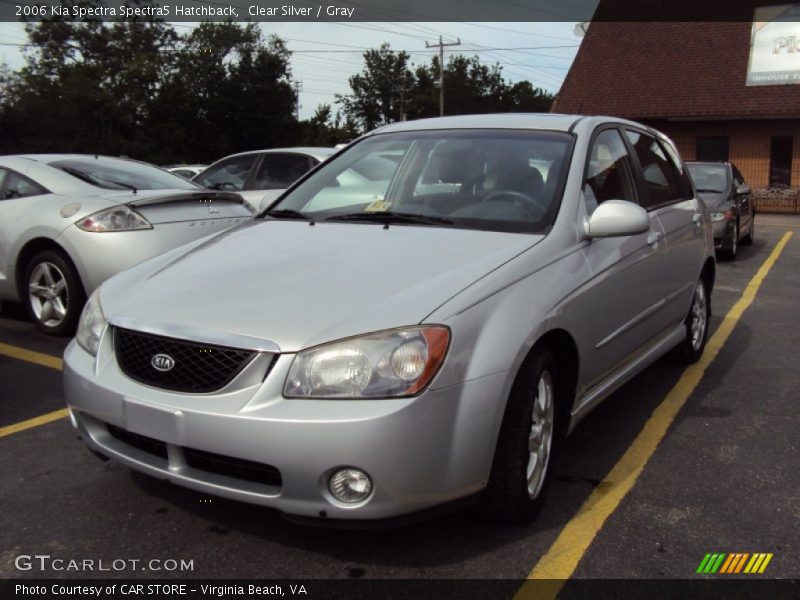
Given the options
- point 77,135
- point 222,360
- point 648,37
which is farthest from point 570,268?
point 77,135

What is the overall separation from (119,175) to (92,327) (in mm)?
3717

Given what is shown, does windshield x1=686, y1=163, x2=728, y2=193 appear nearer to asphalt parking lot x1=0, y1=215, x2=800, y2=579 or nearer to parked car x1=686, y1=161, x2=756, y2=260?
parked car x1=686, y1=161, x2=756, y2=260

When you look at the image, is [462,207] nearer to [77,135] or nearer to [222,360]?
[222,360]

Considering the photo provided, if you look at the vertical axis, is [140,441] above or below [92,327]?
below

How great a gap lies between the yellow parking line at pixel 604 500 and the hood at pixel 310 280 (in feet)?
3.31

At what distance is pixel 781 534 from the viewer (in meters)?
2.97

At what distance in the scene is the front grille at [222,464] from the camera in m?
2.49

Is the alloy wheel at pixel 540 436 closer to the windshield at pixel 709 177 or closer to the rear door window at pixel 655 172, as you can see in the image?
the rear door window at pixel 655 172

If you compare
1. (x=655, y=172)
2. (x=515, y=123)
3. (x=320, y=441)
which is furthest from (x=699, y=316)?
(x=320, y=441)

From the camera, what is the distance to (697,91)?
83.6 ft

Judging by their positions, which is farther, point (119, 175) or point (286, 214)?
point (119, 175)

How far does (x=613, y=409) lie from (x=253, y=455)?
8.66ft

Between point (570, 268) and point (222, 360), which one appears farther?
point (570, 268)

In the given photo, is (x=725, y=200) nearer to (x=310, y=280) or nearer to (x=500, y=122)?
(x=500, y=122)
